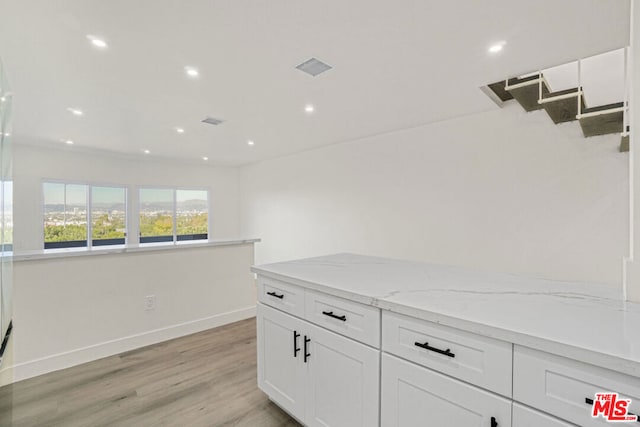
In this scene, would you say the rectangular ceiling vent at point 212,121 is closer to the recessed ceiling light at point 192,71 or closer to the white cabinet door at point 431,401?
the recessed ceiling light at point 192,71

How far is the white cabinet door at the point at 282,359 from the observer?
1.60 meters

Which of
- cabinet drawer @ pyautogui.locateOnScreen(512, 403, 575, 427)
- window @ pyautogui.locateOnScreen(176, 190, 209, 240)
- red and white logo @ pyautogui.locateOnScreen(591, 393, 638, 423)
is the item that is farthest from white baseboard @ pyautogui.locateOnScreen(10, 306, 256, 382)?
window @ pyautogui.locateOnScreen(176, 190, 209, 240)

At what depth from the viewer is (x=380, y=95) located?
2879 millimetres

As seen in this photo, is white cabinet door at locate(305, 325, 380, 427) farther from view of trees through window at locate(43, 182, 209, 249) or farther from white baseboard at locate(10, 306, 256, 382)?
view of trees through window at locate(43, 182, 209, 249)

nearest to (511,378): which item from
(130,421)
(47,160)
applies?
(130,421)

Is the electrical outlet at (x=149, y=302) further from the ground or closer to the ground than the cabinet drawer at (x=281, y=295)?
closer to the ground

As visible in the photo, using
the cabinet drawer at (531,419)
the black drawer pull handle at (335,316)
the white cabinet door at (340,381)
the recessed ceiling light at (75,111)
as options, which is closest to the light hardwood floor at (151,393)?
the white cabinet door at (340,381)

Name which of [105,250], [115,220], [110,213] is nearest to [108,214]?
[110,213]

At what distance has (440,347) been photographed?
3.42ft

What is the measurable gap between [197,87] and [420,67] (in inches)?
77.9

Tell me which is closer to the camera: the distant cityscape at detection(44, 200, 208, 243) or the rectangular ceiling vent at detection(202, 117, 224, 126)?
the rectangular ceiling vent at detection(202, 117, 224, 126)

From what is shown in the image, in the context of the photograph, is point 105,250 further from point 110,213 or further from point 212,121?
point 110,213

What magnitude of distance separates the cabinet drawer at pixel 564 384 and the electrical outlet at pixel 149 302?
117 inches

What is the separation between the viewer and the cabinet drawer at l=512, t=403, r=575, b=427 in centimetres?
82
